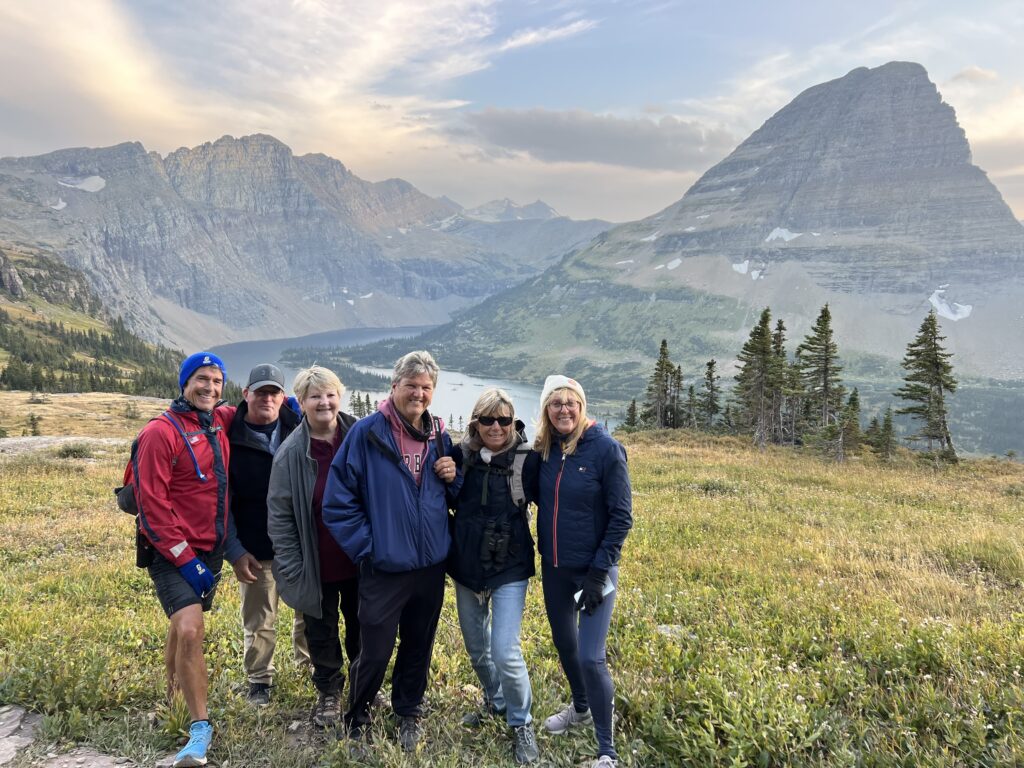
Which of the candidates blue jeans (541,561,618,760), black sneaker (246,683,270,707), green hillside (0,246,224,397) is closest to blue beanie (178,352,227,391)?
black sneaker (246,683,270,707)

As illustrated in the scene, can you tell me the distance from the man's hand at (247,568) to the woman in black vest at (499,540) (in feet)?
6.72

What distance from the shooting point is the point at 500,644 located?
4.89 metres

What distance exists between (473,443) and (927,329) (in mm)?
44287

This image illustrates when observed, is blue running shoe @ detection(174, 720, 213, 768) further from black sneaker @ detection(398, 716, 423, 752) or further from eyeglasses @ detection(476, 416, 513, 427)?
eyeglasses @ detection(476, 416, 513, 427)

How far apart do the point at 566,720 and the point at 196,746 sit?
3.25 meters

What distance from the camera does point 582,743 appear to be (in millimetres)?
4906

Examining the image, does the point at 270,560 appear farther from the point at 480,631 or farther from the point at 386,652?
the point at 480,631

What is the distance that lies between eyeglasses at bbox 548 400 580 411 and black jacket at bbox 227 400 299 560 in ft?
9.39

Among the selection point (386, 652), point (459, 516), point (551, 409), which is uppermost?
point (551, 409)

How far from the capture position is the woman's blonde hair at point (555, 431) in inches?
198

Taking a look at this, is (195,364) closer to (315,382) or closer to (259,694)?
(315,382)

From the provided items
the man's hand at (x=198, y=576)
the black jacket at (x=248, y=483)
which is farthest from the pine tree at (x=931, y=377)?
the man's hand at (x=198, y=576)

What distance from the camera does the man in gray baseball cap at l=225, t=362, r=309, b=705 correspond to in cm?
542

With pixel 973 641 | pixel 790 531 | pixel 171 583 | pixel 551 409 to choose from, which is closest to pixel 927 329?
pixel 790 531
